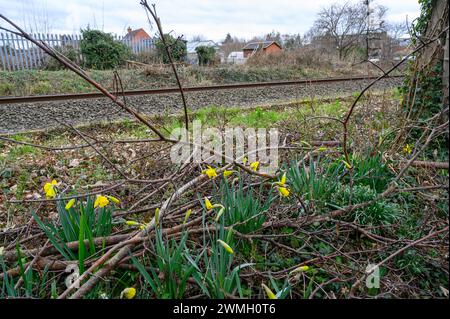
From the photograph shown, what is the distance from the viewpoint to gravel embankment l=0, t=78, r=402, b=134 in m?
5.80

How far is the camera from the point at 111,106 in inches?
277

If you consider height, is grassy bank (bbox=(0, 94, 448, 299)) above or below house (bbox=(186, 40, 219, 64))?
below

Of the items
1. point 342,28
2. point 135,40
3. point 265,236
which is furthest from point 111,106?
point 342,28

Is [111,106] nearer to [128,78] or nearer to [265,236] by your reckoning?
[128,78]

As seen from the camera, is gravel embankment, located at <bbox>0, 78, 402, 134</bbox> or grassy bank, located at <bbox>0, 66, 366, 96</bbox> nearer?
gravel embankment, located at <bbox>0, 78, 402, 134</bbox>

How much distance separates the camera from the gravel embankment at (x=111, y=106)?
5.80m

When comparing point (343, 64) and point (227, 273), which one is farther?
point (343, 64)

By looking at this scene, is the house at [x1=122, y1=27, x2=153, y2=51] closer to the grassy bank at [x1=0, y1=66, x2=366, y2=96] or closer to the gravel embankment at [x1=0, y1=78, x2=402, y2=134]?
the grassy bank at [x1=0, y1=66, x2=366, y2=96]

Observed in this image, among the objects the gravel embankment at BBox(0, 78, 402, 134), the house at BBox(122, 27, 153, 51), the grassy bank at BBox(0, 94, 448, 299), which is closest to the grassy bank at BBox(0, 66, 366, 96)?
the gravel embankment at BBox(0, 78, 402, 134)

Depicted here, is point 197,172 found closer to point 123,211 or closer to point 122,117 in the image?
point 123,211

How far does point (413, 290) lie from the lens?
5.84 ft

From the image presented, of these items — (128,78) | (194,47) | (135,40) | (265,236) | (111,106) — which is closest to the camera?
(265,236)
